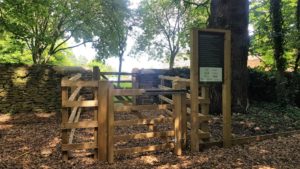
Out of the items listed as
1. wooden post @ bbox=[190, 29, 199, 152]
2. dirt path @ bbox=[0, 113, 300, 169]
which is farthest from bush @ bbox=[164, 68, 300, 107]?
wooden post @ bbox=[190, 29, 199, 152]

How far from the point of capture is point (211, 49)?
5.08 meters

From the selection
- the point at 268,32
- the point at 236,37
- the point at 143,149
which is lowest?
the point at 143,149

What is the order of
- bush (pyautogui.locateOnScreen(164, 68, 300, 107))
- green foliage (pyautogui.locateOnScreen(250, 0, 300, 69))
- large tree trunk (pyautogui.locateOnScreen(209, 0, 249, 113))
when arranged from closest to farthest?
1. large tree trunk (pyautogui.locateOnScreen(209, 0, 249, 113))
2. green foliage (pyautogui.locateOnScreen(250, 0, 300, 69))
3. bush (pyautogui.locateOnScreen(164, 68, 300, 107))

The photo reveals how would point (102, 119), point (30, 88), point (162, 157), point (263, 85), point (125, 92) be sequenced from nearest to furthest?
point (102, 119), point (125, 92), point (162, 157), point (30, 88), point (263, 85)

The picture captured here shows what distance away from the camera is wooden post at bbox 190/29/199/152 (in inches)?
194

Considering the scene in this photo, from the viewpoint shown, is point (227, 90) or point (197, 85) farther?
point (227, 90)

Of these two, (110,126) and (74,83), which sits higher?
(74,83)

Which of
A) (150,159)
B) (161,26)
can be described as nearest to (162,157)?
(150,159)

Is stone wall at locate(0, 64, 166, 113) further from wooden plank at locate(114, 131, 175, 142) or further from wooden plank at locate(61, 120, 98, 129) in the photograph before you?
wooden plank at locate(61, 120, 98, 129)

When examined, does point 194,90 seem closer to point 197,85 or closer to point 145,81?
point 197,85

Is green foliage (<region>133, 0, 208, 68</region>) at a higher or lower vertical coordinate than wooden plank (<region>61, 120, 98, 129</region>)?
higher

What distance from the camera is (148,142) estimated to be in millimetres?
5469

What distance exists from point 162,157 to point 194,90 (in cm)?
131

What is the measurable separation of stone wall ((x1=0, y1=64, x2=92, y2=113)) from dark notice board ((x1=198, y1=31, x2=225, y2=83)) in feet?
19.2
